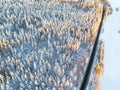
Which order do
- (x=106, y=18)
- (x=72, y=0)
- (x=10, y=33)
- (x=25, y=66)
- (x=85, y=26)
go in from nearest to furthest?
(x=25, y=66), (x=10, y=33), (x=85, y=26), (x=106, y=18), (x=72, y=0)

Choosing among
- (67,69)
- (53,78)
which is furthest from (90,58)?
(53,78)

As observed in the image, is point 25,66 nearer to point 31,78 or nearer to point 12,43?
point 31,78

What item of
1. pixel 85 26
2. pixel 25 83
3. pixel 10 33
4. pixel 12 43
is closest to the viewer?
pixel 25 83

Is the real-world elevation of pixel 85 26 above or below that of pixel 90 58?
above

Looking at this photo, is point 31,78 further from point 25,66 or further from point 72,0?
point 72,0

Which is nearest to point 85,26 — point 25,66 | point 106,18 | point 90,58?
point 90,58

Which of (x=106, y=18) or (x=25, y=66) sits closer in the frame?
(x=25, y=66)
